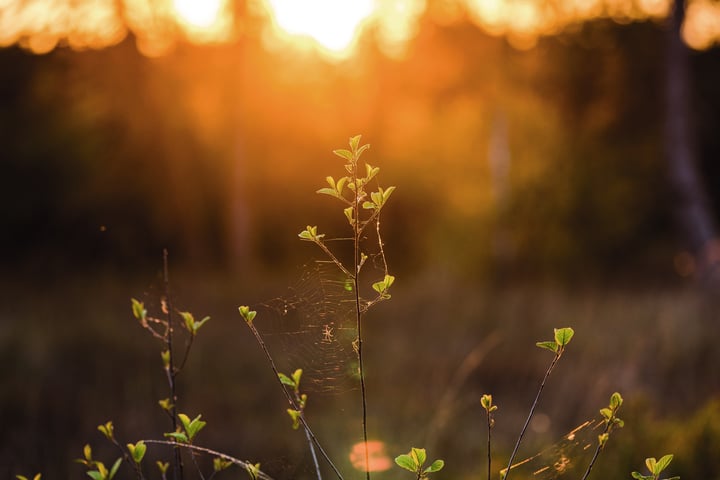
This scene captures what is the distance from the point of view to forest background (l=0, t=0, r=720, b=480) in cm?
629

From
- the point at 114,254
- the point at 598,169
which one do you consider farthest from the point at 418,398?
the point at 598,169

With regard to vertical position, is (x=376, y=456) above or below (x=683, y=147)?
below

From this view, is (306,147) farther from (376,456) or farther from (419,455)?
(419,455)

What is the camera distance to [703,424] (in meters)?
3.19

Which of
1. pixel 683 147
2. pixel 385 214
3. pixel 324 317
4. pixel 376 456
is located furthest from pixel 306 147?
pixel 324 317

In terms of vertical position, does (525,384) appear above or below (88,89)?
below

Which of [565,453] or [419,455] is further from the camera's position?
[565,453]

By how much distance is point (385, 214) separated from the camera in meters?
13.7

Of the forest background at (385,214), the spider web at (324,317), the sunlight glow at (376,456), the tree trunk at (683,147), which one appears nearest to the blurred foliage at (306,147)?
the forest background at (385,214)

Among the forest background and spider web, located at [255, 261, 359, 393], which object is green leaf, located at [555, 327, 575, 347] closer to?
spider web, located at [255, 261, 359, 393]

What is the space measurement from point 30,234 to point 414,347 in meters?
6.43

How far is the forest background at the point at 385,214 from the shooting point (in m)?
6.29

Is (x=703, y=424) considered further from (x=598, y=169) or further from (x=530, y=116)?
(x=530, y=116)

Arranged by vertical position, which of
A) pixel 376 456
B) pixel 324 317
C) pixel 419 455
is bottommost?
pixel 376 456
